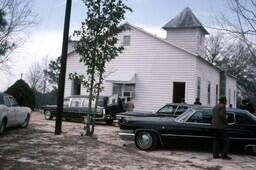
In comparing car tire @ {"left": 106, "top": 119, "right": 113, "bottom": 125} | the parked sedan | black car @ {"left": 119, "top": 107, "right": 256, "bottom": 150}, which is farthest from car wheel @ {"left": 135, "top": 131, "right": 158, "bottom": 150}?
car tire @ {"left": 106, "top": 119, "right": 113, "bottom": 125}

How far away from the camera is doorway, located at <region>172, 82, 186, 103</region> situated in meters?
29.4

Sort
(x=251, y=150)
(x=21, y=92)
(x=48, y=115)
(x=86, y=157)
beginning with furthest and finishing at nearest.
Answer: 1. (x=21, y=92)
2. (x=48, y=115)
3. (x=251, y=150)
4. (x=86, y=157)

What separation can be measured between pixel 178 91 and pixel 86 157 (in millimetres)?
19478

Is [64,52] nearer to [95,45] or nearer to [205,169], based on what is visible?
[95,45]

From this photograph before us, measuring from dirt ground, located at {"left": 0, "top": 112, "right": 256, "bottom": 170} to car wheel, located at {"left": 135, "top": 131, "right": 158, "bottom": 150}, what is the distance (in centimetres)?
21

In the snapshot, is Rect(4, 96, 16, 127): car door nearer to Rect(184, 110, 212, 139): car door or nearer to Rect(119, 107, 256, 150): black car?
Rect(119, 107, 256, 150): black car

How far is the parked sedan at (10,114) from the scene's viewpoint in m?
14.8

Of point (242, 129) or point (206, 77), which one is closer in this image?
point (242, 129)

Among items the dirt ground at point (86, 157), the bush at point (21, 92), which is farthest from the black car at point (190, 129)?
the bush at point (21, 92)

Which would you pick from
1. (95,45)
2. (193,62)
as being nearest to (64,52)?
(95,45)

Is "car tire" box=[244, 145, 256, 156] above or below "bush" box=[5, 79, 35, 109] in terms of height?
below

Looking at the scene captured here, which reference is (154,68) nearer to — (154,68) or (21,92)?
(154,68)

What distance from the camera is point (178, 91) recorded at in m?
29.9


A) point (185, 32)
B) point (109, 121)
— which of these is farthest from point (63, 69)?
point (185, 32)
